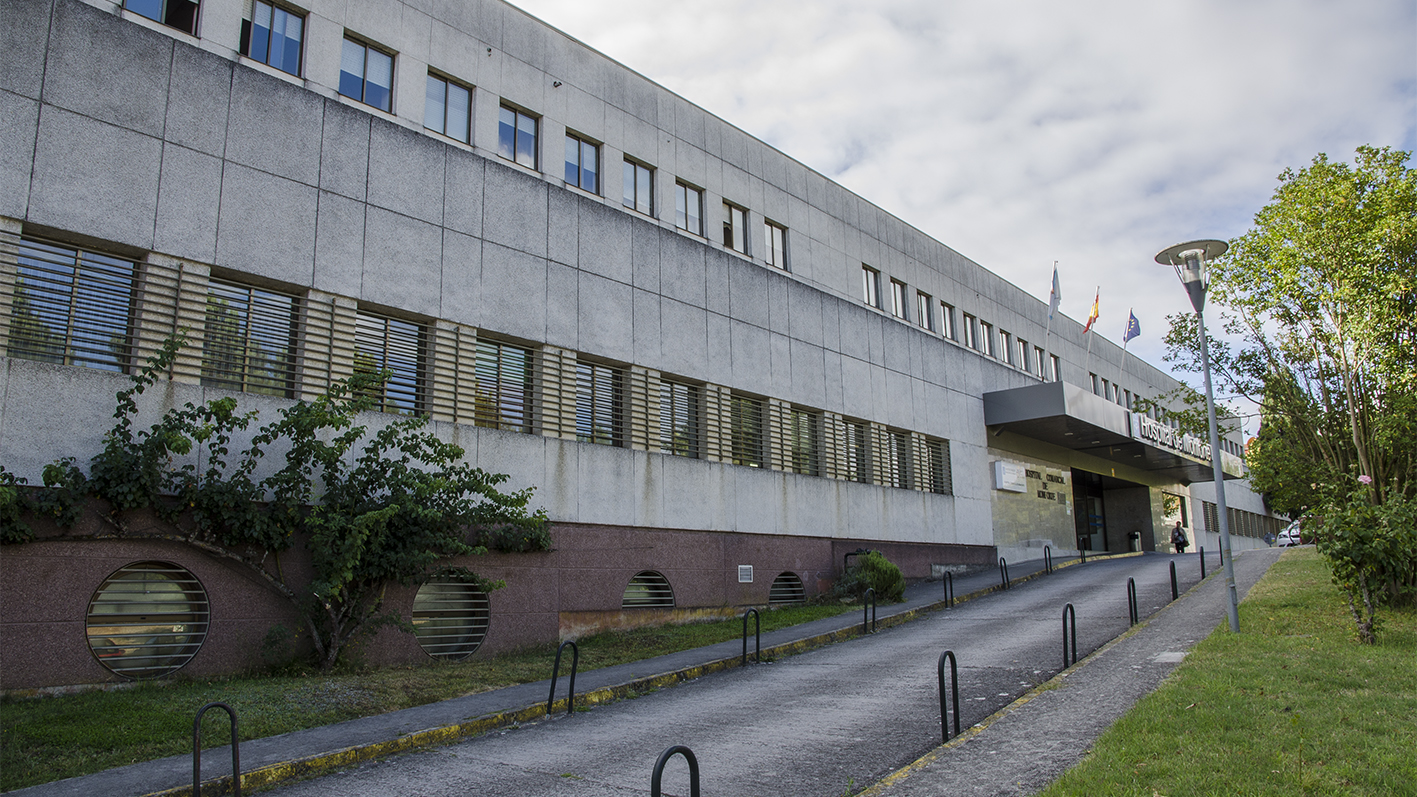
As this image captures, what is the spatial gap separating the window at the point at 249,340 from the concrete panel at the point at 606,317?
5.65m

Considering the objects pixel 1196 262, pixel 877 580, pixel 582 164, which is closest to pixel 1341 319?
pixel 1196 262

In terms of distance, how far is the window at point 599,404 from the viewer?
18281 mm

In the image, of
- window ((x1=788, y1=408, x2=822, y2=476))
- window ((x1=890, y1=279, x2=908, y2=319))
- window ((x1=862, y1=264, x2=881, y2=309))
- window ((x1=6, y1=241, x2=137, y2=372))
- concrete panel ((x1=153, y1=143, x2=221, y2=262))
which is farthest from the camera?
window ((x1=890, y1=279, x2=908, y2=319))

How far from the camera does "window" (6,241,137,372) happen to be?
1179 cm

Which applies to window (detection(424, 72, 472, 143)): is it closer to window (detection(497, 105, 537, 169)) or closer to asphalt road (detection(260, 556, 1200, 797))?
window (detection(497, 105, 537, 169))

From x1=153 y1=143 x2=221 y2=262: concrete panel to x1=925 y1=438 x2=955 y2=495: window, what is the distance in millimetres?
21163

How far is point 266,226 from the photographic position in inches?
551

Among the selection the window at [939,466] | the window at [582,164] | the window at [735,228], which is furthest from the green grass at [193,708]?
the window at [939,466]

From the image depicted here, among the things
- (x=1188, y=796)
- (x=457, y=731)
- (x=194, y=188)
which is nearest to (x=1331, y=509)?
(x=1188, y=796)

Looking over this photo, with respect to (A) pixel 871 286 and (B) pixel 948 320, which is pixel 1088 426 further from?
(A) pixel 871 286

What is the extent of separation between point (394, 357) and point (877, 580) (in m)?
12.0

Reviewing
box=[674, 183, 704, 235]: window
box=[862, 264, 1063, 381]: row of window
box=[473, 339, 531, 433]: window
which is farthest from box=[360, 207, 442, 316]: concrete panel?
box=[862, 264, 1063, 381]: row of window

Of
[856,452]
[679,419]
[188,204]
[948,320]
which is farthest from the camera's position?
[948,320]

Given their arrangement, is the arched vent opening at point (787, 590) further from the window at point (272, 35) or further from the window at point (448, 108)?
the window at point (272, 35)
